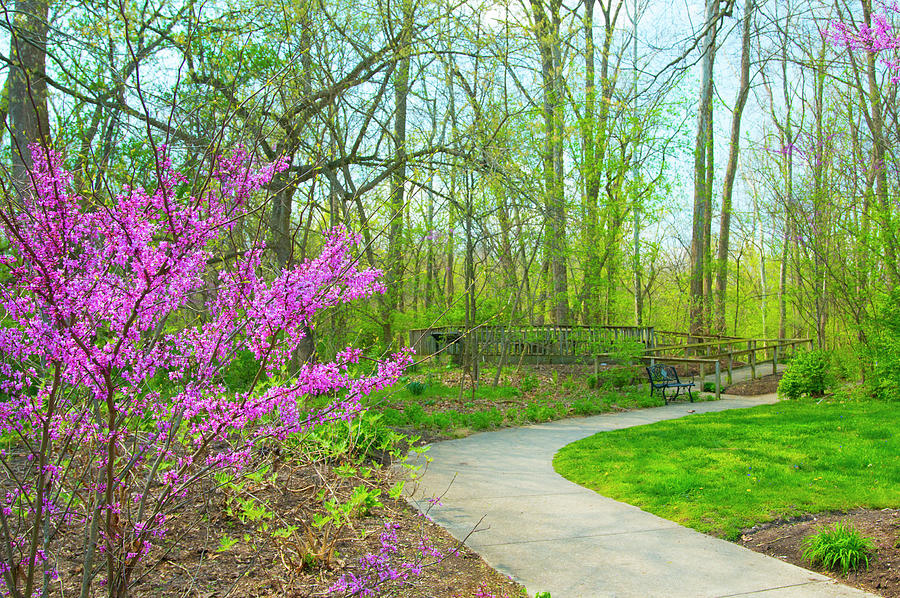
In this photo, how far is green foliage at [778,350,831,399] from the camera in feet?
35.3

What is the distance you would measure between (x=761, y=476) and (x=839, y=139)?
1027 centimetres

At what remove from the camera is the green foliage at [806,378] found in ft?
35.3

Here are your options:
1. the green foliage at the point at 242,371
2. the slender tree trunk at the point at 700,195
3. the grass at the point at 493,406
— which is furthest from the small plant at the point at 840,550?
the slender tree trunk at the point at 700,195

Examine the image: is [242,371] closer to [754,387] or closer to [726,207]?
[754,387]

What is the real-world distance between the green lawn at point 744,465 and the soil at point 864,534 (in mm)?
123

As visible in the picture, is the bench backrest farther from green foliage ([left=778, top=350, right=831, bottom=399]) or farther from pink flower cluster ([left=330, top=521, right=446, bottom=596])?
pink flower cluster ([left=330, top=521, right=446, bottom=596])

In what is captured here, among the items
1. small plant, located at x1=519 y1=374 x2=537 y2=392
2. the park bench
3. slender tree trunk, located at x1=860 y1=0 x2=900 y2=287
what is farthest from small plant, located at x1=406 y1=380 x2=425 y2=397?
slender tree trunk, located at x1=860 y1=0 x2=900 y2=287

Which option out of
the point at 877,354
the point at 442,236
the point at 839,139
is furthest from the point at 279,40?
the point at 839,139

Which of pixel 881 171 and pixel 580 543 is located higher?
pixel 881 171

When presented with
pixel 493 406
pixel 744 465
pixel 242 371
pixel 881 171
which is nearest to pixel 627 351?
pixel 493 406

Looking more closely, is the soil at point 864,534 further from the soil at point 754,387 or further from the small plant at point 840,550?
the soil at point 754,387

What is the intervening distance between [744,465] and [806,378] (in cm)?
604

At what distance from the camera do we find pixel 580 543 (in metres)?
3.88

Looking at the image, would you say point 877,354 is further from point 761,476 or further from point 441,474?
point 441,474
